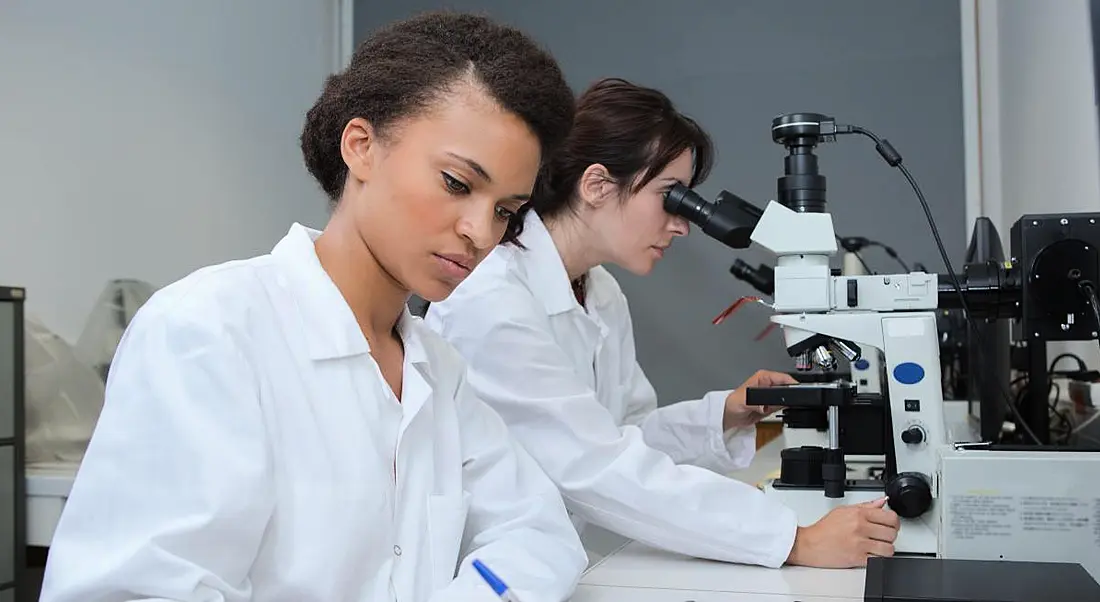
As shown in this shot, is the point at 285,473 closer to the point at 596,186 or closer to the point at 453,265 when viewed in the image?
the point at 453,265

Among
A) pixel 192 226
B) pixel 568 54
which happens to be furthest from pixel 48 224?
pixel 568 54

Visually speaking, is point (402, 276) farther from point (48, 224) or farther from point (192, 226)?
point (192, 226)

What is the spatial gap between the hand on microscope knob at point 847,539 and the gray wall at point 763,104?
7.75 feet

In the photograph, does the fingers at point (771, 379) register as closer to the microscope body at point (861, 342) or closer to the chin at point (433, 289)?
the microscope body at point (861, 342)

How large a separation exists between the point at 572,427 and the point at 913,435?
45 centimetres

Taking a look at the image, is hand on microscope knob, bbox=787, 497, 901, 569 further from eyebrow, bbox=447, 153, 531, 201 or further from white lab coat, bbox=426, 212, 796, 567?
eyebrow, bbox=447, 153, 531, 201

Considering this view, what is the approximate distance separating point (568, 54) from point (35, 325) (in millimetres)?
2200

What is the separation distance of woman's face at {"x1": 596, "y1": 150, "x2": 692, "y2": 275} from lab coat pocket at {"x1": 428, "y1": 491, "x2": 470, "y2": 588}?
74cm

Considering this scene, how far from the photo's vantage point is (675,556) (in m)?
1.43

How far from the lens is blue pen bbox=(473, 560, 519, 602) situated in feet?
3.36

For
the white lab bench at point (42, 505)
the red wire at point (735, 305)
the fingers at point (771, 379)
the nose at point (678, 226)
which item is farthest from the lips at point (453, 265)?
the white lab bench at point (42, 505)

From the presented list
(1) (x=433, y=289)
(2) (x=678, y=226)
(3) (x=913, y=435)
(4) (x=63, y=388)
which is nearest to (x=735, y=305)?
(2) (x=678, y=226)

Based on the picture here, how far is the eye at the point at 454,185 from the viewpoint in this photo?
99cm

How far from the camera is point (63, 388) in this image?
2.54 metres
